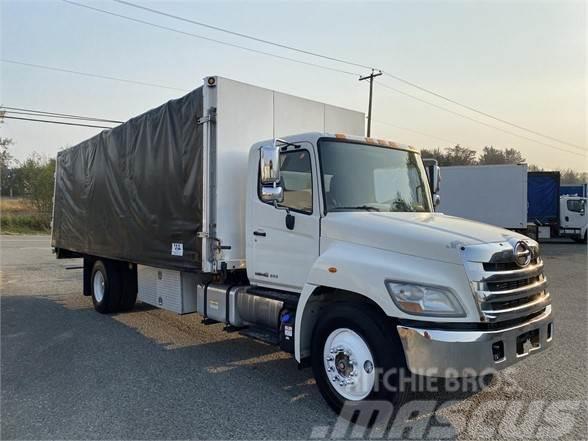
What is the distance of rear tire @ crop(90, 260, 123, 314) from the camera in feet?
28.8

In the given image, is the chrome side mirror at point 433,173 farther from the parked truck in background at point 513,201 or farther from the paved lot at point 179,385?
the parked truck in background at point 513,201

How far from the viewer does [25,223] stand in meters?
37.8

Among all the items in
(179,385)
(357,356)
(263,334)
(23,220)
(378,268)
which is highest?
(378,268)

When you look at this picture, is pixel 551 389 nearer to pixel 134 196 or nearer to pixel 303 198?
pixel 303 198

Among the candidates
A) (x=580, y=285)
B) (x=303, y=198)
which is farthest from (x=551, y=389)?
(x=580, y=285)

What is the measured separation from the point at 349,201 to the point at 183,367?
2908 mm

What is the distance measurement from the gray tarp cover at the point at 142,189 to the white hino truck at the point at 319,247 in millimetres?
37

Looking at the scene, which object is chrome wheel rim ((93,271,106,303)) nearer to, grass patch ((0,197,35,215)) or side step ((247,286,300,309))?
side step ((247,286,300,309))

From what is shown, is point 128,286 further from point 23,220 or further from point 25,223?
point 23,220

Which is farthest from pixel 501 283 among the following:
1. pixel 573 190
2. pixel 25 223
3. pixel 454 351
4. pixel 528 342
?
pixel 25 223

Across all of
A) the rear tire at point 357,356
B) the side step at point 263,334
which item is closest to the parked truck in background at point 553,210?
the side step at point 263,334

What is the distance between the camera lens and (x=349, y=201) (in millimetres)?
4832

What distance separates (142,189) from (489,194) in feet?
56.2

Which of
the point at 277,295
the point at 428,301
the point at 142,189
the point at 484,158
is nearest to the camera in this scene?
the point at 428,301
